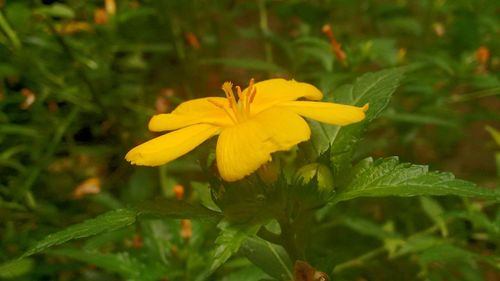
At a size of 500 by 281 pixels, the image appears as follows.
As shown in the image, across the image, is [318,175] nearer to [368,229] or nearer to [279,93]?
[279,93]

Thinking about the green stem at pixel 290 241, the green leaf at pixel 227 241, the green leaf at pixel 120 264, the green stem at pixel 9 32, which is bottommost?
the green leaf at pixel 120 264

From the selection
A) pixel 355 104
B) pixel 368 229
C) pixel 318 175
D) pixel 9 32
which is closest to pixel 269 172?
pixel 318 175

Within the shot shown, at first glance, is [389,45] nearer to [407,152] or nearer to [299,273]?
[407,152]

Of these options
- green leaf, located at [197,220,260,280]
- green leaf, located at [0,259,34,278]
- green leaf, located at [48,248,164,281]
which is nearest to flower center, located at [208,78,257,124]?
green leaf, located at [197,220,260,280]

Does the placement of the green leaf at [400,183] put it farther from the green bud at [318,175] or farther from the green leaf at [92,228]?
the green leaf at [92,228]

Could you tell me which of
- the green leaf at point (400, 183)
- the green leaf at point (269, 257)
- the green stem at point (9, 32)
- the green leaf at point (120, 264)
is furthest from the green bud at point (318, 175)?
the green stem at point (9, 32)
